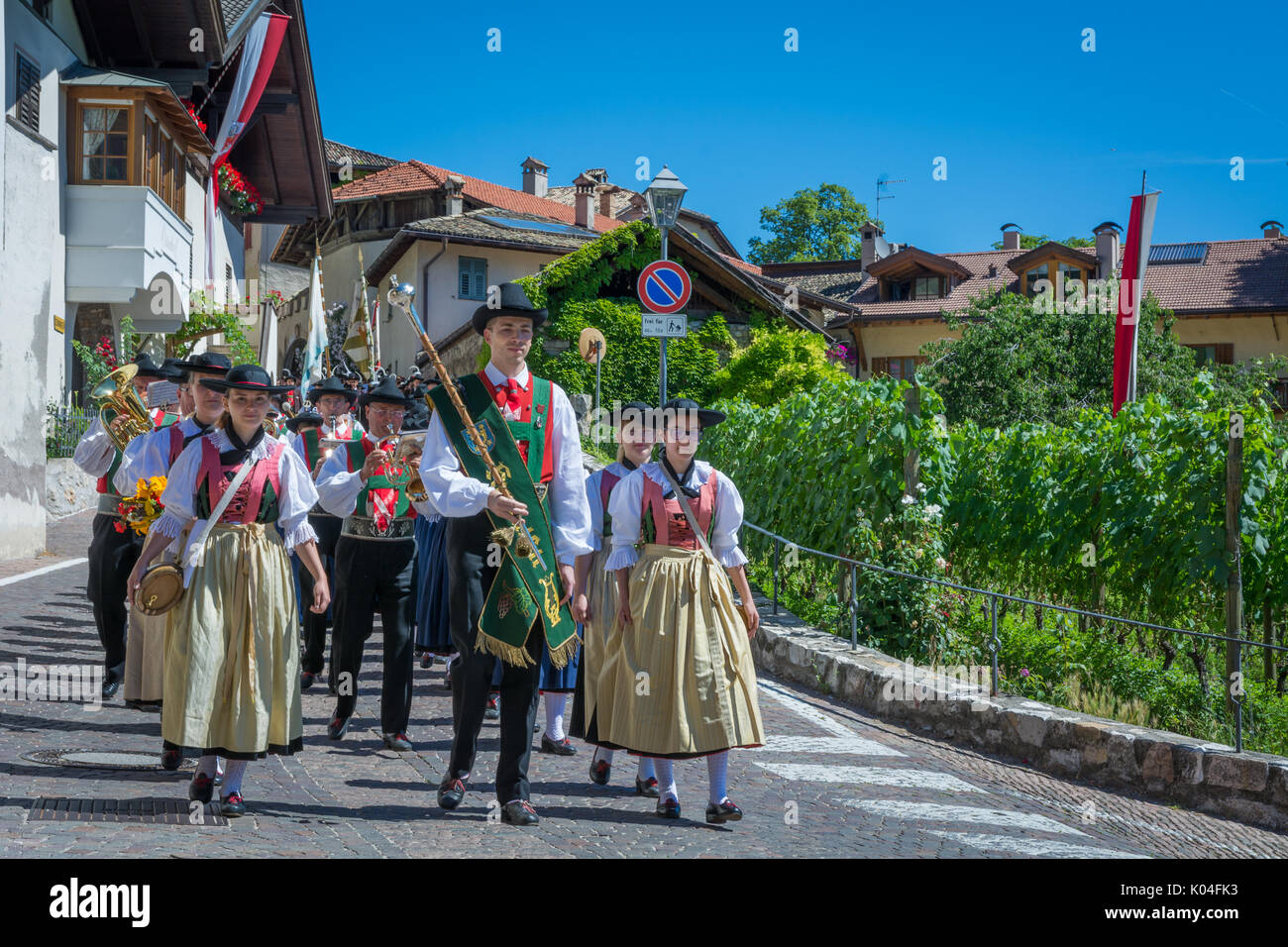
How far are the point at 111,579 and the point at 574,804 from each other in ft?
12.2

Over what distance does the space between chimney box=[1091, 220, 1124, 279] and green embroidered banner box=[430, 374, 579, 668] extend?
142 ft

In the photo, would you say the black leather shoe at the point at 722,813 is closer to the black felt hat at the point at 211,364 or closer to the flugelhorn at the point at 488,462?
the flugelhorn at the point at 488,462

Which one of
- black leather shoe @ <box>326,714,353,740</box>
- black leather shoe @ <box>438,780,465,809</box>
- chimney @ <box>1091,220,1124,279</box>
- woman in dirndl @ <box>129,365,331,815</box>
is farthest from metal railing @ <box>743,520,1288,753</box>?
chimney @ <box>1091,220,1124,279</box>

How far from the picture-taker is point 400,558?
24.3 ft

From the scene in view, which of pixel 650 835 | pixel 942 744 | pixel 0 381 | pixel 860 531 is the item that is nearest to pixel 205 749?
pixel 650 835

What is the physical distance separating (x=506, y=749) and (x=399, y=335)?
4114 centimetres

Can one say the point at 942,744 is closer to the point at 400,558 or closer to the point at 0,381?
the point at 400,558

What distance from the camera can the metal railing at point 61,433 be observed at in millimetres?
18984

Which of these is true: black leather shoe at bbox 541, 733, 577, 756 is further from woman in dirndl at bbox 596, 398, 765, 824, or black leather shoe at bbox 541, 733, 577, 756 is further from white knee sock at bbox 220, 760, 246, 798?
white knee sock at bbox 220, 760, 246, 798

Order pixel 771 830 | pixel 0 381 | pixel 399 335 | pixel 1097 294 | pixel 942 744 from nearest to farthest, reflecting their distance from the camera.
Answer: pixel 771 830 → pixel 942 744 → pixel 0 381 → pixel 1097 294 → pixel 399 335

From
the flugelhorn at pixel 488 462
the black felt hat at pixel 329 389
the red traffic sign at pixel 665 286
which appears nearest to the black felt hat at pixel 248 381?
the flugelhorn at pixel 488 462

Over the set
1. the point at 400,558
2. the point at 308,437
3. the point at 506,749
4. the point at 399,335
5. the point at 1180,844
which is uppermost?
the point at 399,335

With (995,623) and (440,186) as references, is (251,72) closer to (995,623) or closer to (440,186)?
(995,623)

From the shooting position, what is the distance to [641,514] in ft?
19.8
